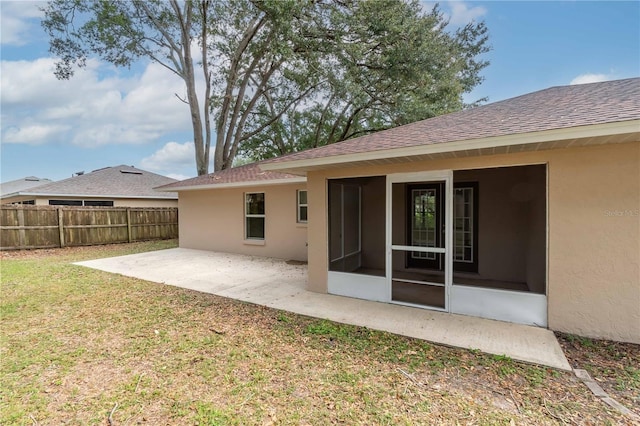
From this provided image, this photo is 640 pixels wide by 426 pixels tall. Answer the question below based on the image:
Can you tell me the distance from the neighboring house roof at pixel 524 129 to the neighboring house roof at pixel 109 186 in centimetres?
1208

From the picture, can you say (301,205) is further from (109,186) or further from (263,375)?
(109,186)

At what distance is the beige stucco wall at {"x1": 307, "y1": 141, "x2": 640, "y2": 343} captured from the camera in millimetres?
3602

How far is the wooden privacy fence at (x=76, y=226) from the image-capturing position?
36.5ft

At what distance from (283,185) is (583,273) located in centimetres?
750

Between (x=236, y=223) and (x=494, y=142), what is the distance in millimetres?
8845

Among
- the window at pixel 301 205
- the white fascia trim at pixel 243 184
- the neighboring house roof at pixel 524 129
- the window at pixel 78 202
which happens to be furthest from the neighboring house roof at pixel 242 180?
the window at pixel 78 202

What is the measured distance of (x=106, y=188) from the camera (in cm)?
1705

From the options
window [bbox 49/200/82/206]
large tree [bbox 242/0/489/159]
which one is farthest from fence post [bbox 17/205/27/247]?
large tree [bbox 242/0/489/159]

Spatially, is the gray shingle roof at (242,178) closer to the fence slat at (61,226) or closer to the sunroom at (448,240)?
the sunroom at (448,240)

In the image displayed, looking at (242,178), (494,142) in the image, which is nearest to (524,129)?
(494,142)

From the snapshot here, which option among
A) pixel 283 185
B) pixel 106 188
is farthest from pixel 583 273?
pixel 106 188

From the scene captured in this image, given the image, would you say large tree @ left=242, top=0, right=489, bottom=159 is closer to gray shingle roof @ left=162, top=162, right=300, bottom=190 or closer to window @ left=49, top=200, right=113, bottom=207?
gray shingle roof @ left=162, top=162, right=300, bottom=190

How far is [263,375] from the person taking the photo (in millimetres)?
3068

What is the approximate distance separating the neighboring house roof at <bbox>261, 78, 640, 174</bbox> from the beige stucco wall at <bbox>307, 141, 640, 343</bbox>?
258 mm
